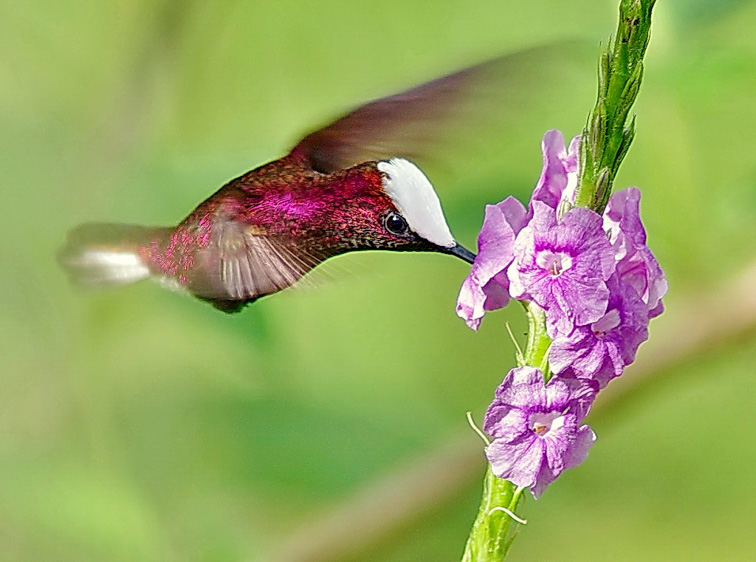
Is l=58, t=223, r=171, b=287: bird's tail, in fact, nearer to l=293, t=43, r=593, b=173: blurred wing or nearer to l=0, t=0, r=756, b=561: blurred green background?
l=0, t=0, r=756, b=561: blurred green background

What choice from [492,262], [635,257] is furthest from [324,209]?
[635,257]

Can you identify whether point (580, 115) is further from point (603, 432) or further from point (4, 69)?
point (4, 69)

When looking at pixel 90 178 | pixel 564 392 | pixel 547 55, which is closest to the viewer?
pixel 564 392

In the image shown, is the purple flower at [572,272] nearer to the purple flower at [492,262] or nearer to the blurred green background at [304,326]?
the purple flower at [492,262]

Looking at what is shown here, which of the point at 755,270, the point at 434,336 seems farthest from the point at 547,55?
the point at 434,336

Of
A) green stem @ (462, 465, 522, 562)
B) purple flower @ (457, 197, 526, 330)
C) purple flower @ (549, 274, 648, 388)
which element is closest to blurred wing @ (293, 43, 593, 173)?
purple flower @ (457, 197, 526, 330)

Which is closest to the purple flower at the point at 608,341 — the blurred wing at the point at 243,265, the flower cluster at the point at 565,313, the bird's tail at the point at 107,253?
the flower cluster at the point at 565,313

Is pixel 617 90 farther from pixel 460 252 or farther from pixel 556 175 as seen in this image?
pixel 460 252
